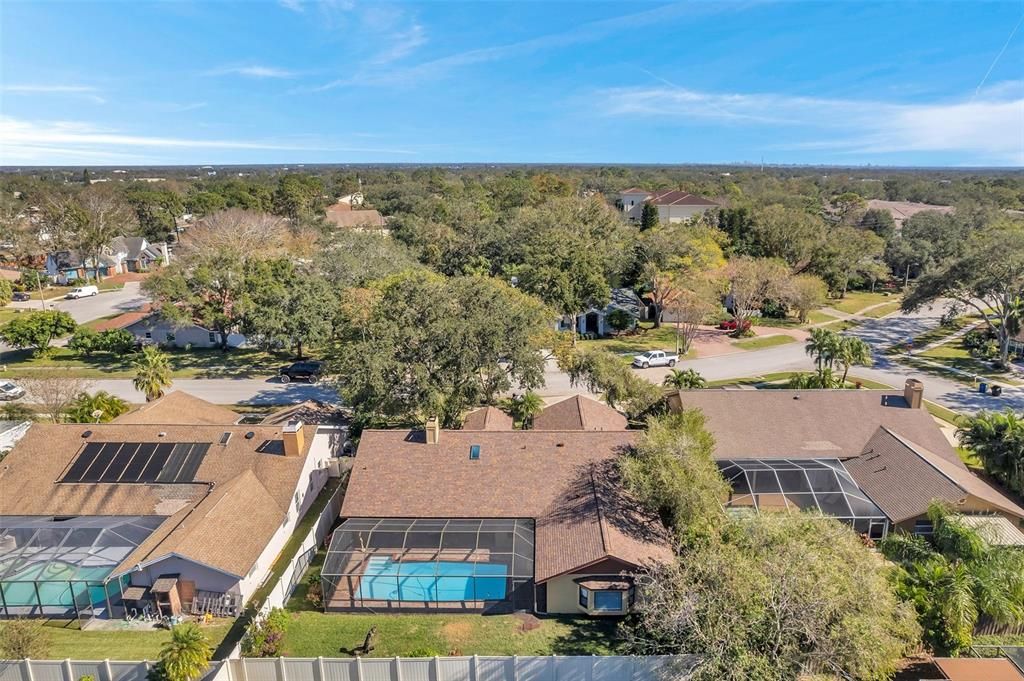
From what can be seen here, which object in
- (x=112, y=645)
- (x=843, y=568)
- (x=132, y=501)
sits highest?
(x=843, y=568)

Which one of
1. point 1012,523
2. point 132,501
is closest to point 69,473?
point 132,501

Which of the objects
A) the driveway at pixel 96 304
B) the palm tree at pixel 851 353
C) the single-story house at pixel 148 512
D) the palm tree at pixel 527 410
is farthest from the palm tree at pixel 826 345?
the driveway at pixel 96 304

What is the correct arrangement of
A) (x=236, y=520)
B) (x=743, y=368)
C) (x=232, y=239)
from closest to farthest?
(x=236, y=520) < (x=743, y=368) < (x=232, y=239)

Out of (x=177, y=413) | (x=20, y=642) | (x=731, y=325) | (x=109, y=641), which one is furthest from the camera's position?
(x=731, y=325)

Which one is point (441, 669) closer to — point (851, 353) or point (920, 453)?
point (920, 453)

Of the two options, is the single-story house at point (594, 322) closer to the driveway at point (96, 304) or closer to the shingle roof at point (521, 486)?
the shingle roof at point (521, 486)

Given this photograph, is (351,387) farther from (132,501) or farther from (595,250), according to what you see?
(595,250)

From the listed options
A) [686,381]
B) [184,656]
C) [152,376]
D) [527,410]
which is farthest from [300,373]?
[184,656]
